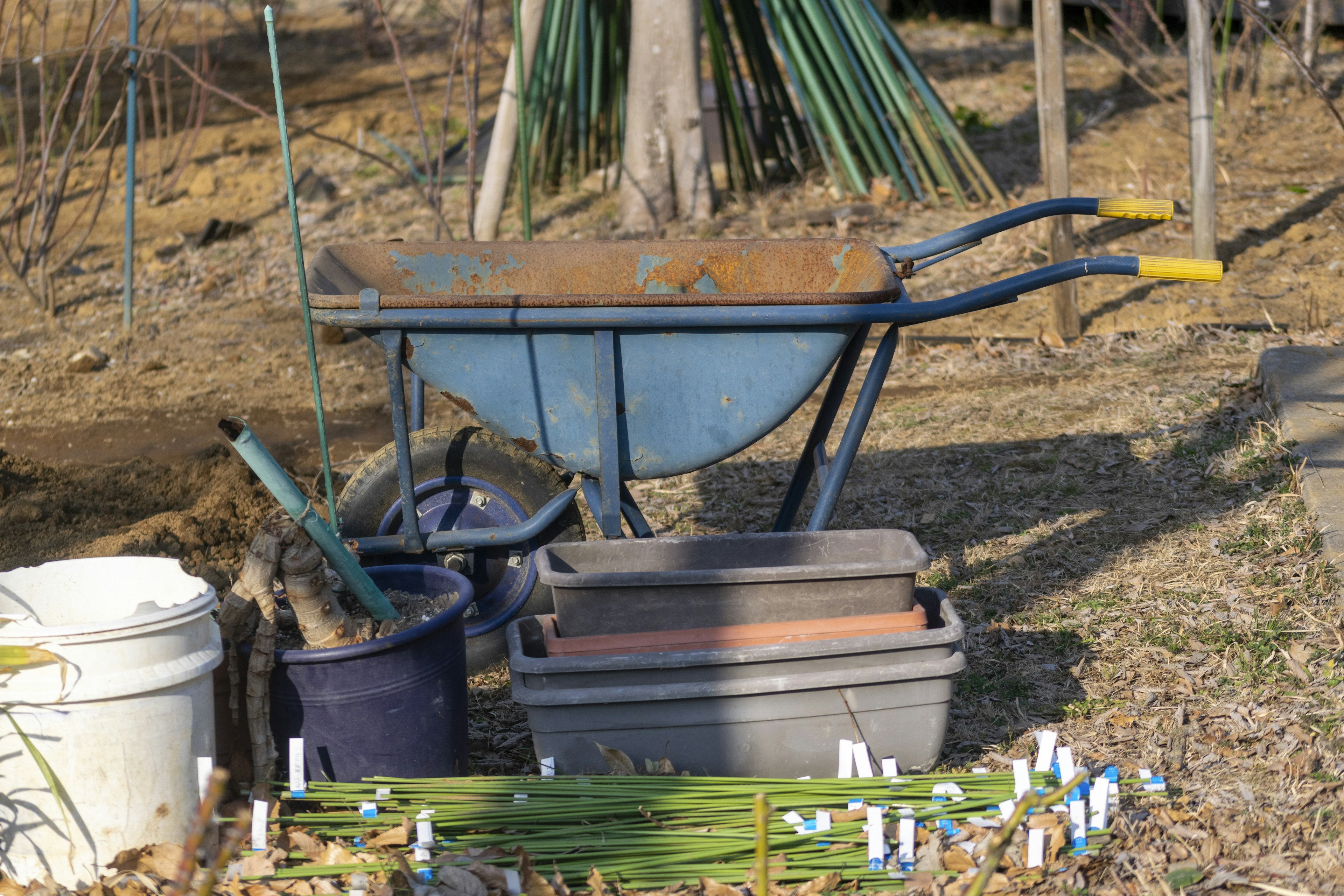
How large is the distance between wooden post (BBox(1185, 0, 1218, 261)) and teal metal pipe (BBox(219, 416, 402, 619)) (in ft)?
13.3

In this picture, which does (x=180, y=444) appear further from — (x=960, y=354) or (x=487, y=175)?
(x=960, y=354)

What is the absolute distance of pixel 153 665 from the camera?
1918mm

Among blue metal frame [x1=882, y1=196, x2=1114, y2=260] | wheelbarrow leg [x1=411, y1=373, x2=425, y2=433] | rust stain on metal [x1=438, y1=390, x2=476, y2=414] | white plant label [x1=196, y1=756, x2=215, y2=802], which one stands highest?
blue metal frame [x1=882, y1=196, x2=1114, y2=260]

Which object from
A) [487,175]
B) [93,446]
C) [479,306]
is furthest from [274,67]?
[487,175]

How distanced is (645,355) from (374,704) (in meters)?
0.96

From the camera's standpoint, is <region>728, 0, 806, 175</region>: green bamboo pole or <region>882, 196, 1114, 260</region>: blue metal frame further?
<region>728, 0, 806, 175</region>: green bamboo pole

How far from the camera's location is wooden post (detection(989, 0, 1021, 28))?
Result: 33.4 ft

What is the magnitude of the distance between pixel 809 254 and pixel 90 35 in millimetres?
4860

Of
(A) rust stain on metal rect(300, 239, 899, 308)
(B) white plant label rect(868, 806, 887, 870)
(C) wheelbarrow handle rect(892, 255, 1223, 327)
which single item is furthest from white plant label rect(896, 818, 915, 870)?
(A) rust stain on metal rect(300, 239, 899, 308)

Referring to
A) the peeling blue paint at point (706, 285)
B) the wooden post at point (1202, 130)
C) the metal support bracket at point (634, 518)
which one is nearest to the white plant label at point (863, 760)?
the metal support bracket at point (634, 518)

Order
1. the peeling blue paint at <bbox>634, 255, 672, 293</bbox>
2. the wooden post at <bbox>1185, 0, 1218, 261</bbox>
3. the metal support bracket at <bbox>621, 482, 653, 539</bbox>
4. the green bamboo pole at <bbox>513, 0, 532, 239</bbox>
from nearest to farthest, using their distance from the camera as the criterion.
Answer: the metal support bracket at <bbox>621, 482, 653, 539</bbox>
the peeling blue paint at <bbox>634, 255, 672, 293</bbox>
the green bamboo pole at <bbox>513, 0, 532, 239</bbox>
the wooden post at <bbox>1185, 0, 1218, 261</bbox>

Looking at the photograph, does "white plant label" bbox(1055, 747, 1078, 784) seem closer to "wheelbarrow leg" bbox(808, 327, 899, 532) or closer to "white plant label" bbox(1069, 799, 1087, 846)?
"white plant label" bbox(1069, 799, 1087, 846)

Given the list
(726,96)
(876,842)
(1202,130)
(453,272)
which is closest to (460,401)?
(453,272)

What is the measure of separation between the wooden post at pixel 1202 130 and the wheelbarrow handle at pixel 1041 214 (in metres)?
2.44
